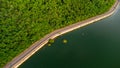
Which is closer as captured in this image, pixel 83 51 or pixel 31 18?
pixel 31 18

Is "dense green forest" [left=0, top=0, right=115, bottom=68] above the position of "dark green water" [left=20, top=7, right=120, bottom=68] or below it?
above

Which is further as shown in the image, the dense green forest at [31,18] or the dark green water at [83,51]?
the dark green water at [83,51]

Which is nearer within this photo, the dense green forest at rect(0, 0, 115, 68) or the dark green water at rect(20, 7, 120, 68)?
the dense green forest at rect(0, 0, 115, 68)

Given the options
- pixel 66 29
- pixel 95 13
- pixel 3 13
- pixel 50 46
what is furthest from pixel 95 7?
pixel 3 13

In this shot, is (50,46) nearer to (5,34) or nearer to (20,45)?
(20,45)

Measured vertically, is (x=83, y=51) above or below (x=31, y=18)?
below
